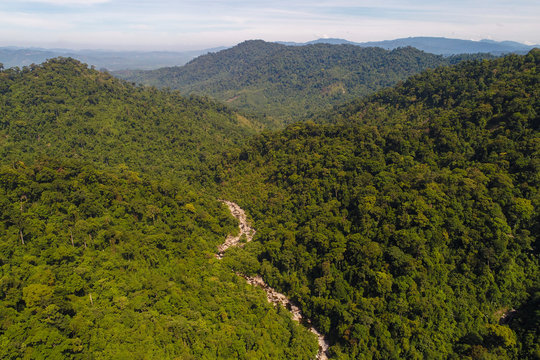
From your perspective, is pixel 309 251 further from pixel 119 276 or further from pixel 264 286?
pixel 119 276

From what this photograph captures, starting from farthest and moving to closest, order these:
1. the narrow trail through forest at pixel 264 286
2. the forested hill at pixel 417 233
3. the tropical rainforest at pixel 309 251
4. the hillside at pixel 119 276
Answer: the narrow trail through forest at pixel 264 286 → the forested hill at pixel 417 233 → the tropical rainforest at pixel 309 251 → the hillside at pixel 119 276

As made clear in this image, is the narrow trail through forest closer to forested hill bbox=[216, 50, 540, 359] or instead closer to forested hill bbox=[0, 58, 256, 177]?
forested hill bbox=[216, 50, 540, 359]

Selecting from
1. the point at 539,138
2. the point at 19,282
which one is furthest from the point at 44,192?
the point at 539,138

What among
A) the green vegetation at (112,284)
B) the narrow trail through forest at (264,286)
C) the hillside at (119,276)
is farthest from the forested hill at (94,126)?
the green vegetation at (112,284)

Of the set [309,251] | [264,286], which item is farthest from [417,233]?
[264,286]

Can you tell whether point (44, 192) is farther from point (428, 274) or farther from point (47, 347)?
point (428, 274)

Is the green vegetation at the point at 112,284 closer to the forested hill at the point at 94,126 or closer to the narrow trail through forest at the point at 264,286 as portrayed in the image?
the narrow trail through forest at the point at 264,286
